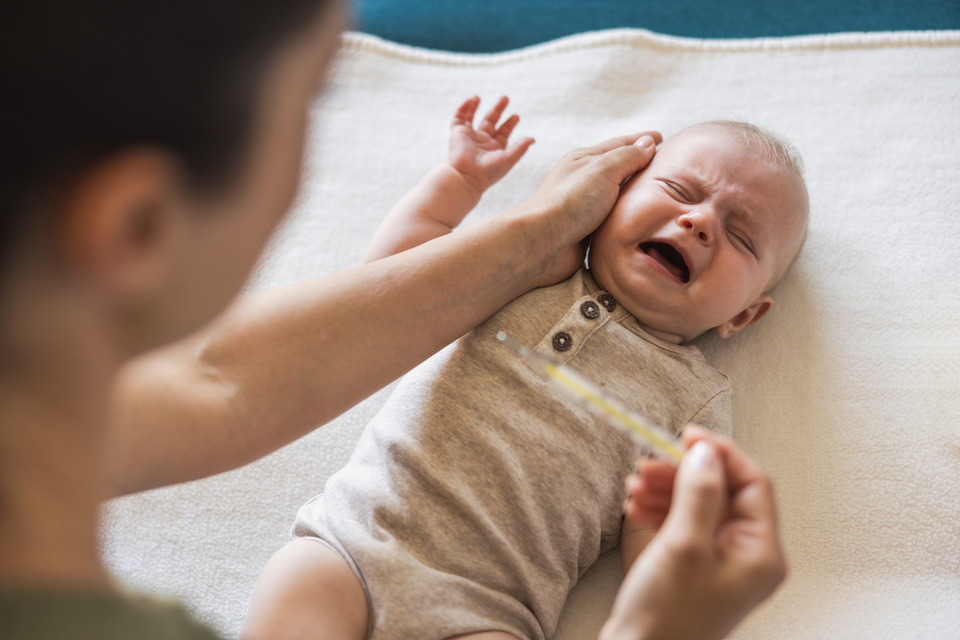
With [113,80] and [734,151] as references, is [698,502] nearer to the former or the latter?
[113,80]

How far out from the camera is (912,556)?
1.20 m

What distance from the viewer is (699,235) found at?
1.23 metres

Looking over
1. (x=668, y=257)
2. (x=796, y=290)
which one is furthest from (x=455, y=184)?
(x=796, y=290)

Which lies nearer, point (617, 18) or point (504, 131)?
point (504, 131)

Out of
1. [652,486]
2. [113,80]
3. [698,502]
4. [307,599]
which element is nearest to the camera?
[113,80]

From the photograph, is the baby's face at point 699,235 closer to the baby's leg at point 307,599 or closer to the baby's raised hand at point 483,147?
the baby's raised hand at point 483,147

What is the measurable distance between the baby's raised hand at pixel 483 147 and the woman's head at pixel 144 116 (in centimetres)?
93

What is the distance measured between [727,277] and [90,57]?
101 cm

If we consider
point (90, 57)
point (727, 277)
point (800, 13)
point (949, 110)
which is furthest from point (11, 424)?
point (800, 13)

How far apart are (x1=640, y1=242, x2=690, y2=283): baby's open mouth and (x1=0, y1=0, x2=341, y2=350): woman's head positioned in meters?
0.85

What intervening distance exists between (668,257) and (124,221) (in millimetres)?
992

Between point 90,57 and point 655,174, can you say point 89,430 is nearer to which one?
point 90,57

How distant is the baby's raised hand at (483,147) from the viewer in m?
1.45

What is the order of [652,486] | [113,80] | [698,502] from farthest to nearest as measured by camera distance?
[652,486] → [698,502] → [113,80]
